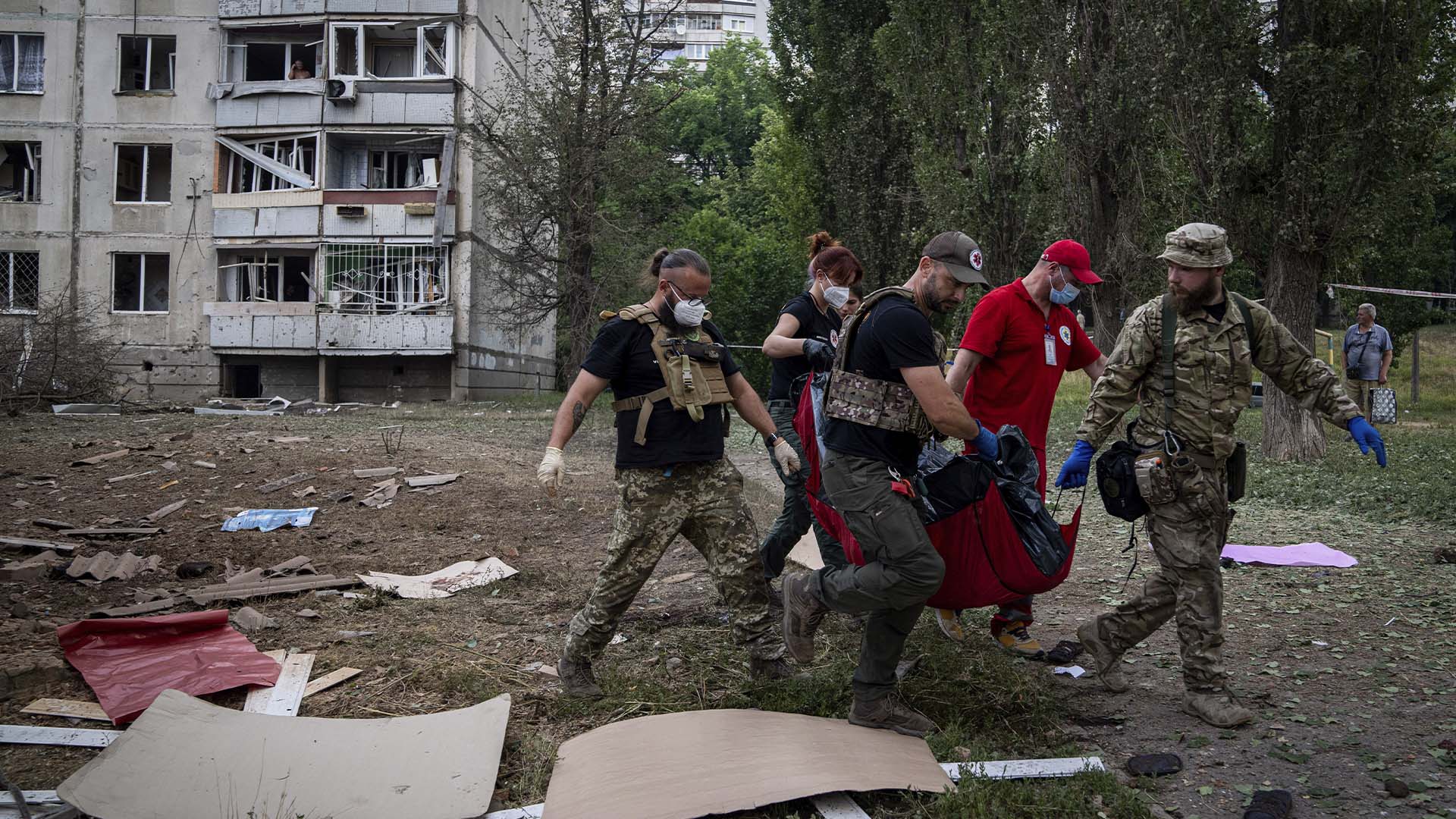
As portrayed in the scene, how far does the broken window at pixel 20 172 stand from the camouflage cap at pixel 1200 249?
3157 cm

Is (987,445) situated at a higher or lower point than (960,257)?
lower

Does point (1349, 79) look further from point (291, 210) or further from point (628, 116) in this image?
point (291, 210)

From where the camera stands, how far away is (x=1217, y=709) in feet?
13.7

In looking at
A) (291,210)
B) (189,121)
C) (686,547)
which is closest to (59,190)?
(189,121)

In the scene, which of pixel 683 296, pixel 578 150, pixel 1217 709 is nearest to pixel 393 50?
pixel 578 150

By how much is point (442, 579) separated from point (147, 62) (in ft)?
89.8

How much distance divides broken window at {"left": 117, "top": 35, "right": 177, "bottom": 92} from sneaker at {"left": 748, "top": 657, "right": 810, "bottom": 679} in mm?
29589

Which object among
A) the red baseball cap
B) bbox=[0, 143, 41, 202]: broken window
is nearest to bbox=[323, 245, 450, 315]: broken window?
bbox=[0, 143, 41, 202]: broken window

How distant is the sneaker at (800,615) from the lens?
433 centimetres

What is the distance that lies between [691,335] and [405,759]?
2180 mm

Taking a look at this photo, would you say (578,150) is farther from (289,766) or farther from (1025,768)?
(1025,768)

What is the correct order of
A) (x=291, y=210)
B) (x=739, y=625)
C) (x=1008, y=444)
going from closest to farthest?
(x=1008, y=444) < (x=739, y=625) < (x=291, y=210)

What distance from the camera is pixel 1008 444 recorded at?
4.42 meters

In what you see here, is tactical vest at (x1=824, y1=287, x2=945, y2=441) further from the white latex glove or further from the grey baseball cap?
the white latex glove
